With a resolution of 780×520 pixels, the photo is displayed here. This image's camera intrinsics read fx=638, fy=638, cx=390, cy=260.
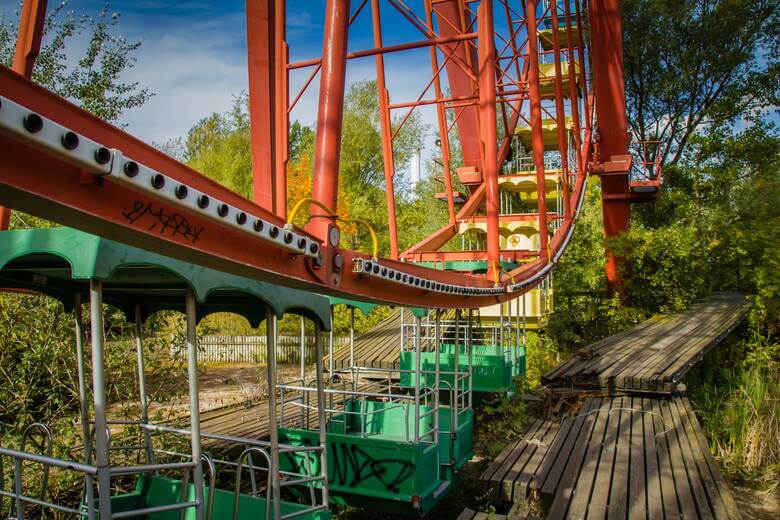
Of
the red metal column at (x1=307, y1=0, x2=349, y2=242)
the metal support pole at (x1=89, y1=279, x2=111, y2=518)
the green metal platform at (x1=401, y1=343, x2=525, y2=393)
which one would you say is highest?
the red metal column at (x1=307, y1=0, x2=349, y2=242)

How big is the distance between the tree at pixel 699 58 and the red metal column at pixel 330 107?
83.7 feet

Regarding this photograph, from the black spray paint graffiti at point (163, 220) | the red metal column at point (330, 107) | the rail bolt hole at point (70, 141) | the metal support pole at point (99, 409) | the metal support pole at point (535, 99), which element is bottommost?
the metal support pole at point (99, 409)

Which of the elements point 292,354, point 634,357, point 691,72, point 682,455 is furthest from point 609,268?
point 691,72

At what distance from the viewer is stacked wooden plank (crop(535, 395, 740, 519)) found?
4.75m

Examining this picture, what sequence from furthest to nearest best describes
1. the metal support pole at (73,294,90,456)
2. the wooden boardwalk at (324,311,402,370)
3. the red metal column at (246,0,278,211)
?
the wooden boardwalk at (324,311,402,370)
the metal support pole at (73,294,90,456)
the red metal column at (246,0,278,211)

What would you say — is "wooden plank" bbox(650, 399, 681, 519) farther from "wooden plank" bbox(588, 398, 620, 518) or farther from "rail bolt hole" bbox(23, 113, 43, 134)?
"rail bolt hole" bbox(23, 113, 43, 134)

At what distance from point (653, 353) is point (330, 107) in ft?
27.2

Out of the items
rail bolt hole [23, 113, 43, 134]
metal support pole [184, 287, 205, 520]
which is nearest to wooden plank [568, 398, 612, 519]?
metal support pole [184, 287, 205, 520]

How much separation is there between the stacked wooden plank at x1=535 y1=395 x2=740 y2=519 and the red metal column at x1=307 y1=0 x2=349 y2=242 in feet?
9.74

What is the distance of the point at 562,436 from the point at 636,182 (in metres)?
12.9

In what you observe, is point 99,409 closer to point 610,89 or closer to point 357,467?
point 357,467

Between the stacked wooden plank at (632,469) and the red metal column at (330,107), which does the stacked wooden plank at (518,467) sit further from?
the red metal column at (330,107)

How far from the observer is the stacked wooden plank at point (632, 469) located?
4750 millimetres

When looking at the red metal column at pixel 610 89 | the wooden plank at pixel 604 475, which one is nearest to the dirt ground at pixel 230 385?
the wooden plank at pixel 604 475
